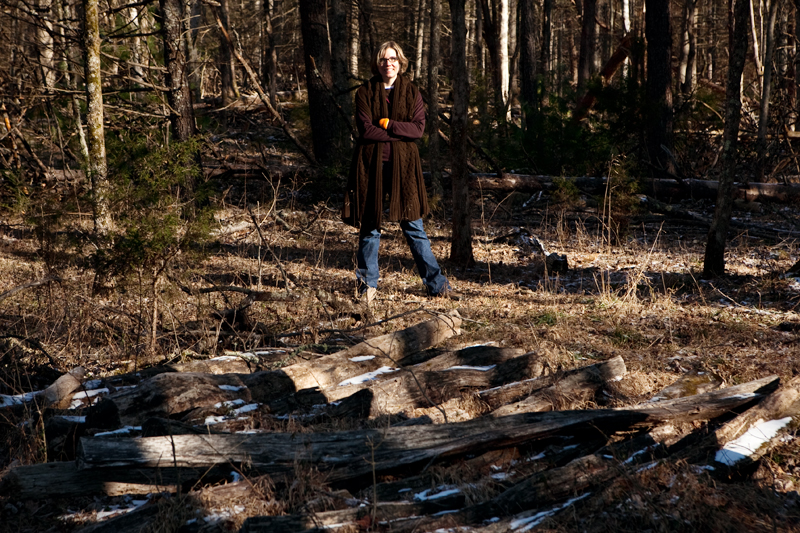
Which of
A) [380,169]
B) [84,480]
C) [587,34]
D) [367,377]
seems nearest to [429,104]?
[380,169]

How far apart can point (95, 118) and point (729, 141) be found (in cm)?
613

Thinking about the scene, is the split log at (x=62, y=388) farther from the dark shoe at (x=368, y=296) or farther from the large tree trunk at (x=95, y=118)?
the dark shoe at (x=368, y=296)

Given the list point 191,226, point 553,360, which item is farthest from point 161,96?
point 553,360

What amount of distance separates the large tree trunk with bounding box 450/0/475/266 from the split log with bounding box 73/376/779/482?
418cm

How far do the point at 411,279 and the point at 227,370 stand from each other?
301cm

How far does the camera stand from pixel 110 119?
25.9 feet

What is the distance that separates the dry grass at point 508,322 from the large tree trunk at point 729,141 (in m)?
0.28

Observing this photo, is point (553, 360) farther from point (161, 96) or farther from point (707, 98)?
point (707, 98)

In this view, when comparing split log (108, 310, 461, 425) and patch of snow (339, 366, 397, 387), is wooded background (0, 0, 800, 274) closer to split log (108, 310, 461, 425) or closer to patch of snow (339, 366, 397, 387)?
split log (108, 310, 461, 425)

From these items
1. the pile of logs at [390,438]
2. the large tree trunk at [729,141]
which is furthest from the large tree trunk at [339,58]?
the pile of logs at [390,438]

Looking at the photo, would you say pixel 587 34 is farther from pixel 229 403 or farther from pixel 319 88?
pixel 229 403

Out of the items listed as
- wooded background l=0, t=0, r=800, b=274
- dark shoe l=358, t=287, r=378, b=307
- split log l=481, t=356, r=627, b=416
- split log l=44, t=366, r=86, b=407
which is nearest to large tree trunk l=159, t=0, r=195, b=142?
wooded background l=0, t=0, r=800, b=274

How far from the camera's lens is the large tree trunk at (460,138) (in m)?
6.53

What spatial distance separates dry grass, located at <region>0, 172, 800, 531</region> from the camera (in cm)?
255
